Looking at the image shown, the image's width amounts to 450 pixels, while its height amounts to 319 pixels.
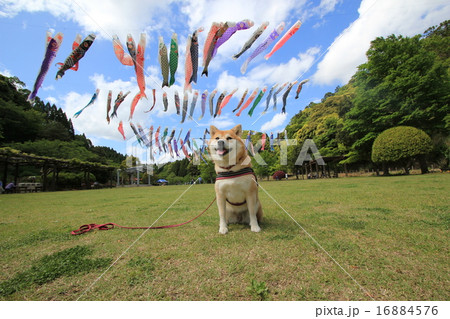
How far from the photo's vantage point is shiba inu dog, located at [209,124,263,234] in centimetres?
266

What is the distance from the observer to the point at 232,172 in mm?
2713

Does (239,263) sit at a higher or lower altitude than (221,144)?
lower

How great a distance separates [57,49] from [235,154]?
428cm

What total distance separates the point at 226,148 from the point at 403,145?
18149 mm

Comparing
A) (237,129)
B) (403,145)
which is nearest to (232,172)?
(237,129)

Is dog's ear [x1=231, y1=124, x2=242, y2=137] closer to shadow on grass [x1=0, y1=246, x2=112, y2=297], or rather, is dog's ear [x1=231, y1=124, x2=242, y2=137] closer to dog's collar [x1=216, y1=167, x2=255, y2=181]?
dog's collar [x1=216, y1=167, x2=255, y2=181]

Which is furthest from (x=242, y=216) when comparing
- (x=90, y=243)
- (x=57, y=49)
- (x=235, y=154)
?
(x=57, y=49)

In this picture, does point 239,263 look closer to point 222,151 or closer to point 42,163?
point 222,151
